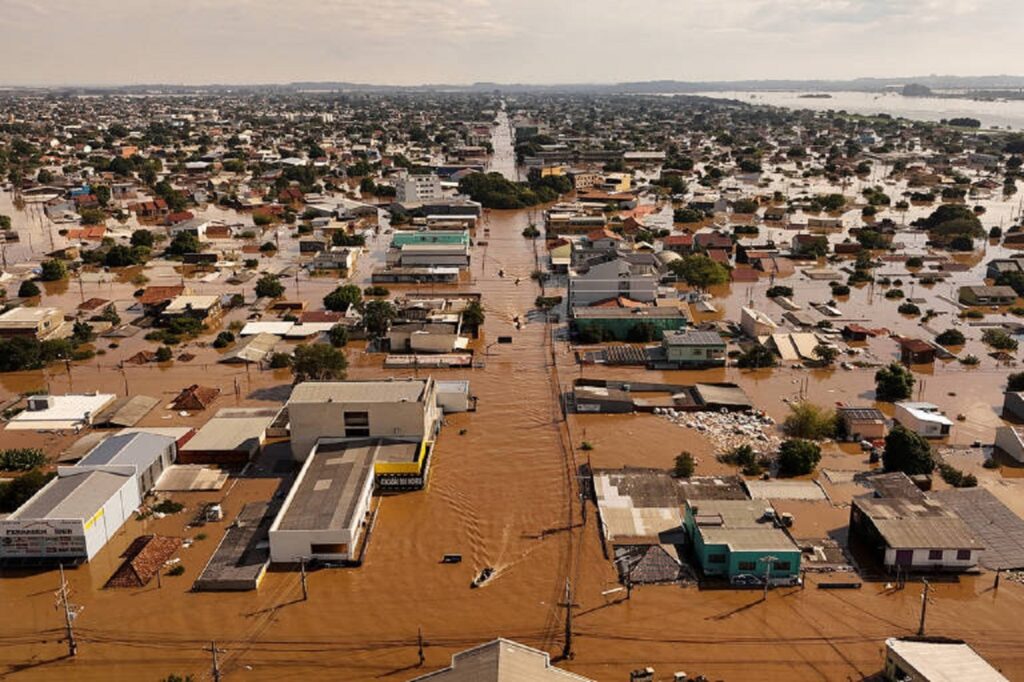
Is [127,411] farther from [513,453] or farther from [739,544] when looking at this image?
[739,544]

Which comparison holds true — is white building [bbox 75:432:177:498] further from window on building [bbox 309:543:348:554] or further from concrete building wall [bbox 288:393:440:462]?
window on building [bbox 309:543:348:554]

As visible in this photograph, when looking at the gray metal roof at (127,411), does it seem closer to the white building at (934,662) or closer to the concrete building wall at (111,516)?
the concrete building wall at (111,516)

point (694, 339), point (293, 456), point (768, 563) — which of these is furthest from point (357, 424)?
point (694, 339)

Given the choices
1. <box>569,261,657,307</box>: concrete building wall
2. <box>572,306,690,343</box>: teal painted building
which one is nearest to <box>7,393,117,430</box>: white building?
<box>572,306,690,343</box>: teal painted building

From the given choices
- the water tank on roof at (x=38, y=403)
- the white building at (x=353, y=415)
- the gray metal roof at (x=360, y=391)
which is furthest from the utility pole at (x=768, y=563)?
the water tank on roof at (x=38, y=403)

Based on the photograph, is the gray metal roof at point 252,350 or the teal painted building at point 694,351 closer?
the teal painted building at point 694,351

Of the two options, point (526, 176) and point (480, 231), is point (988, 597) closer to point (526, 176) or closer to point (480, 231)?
point (480, 231)

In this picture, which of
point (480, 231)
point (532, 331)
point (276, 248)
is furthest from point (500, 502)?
point (480, 231)
